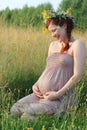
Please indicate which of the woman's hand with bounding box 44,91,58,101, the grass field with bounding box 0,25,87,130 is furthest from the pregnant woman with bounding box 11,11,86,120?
the grass field with bounding box 0,25,87,130

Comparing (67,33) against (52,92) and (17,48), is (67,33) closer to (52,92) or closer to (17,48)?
(52,92)

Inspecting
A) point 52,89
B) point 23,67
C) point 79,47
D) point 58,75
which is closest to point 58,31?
point 79,47

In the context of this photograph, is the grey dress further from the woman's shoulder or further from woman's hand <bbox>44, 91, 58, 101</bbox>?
the woman's shoulder

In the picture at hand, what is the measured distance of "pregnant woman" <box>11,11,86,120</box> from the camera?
15.8 ft

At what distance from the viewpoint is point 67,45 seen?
504 cm

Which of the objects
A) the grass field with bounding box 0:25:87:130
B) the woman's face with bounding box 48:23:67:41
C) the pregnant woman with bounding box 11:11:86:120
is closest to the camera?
the pregnant woman with bounding box 11:11:86:120

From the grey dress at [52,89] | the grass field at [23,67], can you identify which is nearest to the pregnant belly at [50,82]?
the grey dress at [52,89]

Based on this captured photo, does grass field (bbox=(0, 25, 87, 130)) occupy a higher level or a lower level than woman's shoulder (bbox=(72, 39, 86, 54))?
lower

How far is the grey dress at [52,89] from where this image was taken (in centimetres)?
482

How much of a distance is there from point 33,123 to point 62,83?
0.61 metres

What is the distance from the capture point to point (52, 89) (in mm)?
4988

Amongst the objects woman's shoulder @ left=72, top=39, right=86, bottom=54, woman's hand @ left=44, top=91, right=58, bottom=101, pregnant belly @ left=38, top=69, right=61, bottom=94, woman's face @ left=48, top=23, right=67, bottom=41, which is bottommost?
woman's hand @ left=44, top=91, right=58, bottom=101

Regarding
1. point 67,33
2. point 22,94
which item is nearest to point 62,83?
point 67,33

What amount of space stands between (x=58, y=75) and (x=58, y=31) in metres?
0.48
